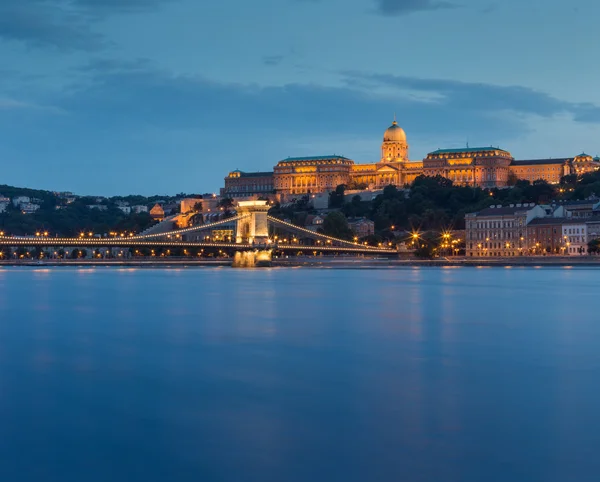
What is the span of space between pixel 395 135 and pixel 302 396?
97907 mm

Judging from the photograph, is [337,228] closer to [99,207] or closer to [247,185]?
[247,185]

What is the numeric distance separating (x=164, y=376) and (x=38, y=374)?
158 centimetres

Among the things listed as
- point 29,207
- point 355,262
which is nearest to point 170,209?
point 29,207

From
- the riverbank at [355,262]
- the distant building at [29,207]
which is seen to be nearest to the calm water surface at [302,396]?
the riverbank at [355,262]

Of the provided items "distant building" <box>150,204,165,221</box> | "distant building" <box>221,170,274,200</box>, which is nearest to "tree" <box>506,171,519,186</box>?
"distant building" <box>221,170,274,200</box>

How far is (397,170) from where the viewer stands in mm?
101875

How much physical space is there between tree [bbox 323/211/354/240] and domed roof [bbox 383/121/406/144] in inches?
1467

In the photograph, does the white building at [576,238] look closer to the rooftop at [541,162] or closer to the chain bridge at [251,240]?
the chain bridge at [251,240]

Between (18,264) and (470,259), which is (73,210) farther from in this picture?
(470,259)

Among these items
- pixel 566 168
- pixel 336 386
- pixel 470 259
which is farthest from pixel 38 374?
pixel 566 168

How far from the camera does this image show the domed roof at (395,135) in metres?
108

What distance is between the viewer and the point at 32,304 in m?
26.4

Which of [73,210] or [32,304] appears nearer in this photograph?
[32,304]

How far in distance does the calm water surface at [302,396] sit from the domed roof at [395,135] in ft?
281
